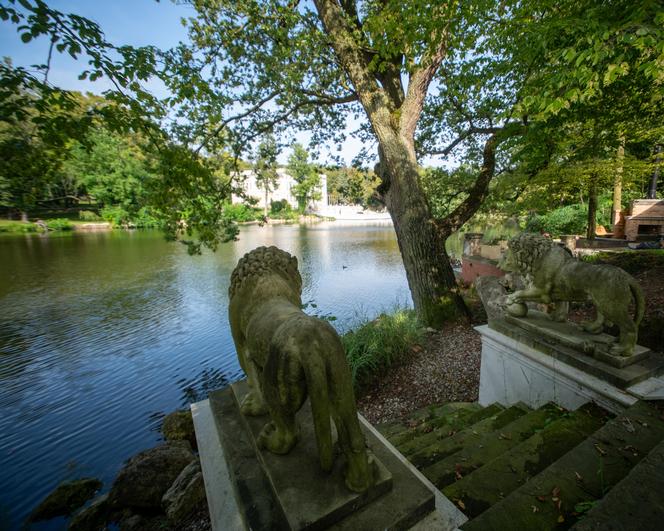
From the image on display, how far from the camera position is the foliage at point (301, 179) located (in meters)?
48.7

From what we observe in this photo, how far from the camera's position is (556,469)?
5.71ft

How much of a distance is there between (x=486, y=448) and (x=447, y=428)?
792 mm

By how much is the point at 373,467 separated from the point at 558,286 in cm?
247

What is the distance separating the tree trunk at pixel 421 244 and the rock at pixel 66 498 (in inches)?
226

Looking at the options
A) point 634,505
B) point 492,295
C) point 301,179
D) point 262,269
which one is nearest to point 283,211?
point 301,179

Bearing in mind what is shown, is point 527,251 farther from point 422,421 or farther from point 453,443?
point 422,421

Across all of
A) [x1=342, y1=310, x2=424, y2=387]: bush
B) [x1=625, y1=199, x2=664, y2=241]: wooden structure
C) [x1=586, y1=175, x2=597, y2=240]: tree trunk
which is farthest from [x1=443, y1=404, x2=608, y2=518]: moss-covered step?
[x1=625, y1=199, x2=664, y2=241]: wooden structure

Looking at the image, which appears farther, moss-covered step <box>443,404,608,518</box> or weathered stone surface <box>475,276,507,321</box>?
weathered stone surface <box>475,276,507,321</box>

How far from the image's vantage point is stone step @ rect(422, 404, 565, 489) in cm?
214

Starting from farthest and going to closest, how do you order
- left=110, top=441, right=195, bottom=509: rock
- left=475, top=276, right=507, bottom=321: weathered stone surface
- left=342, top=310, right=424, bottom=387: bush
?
left=342, top=310, right=424, bottom=387: bush
left=475, top=276, right=507, bottom=321: weathered stone surface
left=110, top=441, right=195, bottom=509: rock

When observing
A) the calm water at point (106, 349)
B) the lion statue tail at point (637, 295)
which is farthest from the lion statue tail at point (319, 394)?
the calm water at point (106, 349)

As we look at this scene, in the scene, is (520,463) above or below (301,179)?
below

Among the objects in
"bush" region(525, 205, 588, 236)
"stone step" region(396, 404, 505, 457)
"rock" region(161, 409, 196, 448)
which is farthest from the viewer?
"bush" region(525, 205, 588, 236)

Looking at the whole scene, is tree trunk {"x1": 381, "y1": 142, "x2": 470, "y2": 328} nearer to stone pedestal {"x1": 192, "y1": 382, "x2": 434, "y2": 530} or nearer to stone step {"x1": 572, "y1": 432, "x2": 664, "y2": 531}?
stone pedestal {"x1": 192, "y1": 382, "x2": 434, "y2": 530}
